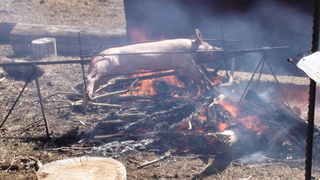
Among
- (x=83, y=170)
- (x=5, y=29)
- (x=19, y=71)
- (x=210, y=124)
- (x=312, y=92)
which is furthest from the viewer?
(x=5, y=29)

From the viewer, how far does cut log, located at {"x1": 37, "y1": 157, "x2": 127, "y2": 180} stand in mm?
3721

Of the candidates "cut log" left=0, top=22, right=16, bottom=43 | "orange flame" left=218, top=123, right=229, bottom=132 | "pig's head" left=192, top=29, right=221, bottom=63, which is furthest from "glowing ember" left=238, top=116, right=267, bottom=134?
"cut log" left=0, top=22, right=16, bottom=43

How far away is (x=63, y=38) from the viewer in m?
11.2

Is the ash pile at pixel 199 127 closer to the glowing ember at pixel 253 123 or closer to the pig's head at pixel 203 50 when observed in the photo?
the glowing ember at pixel 253 123

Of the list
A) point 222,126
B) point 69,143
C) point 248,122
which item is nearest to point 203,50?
point 248,122

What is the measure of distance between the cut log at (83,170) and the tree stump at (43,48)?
7.08 m

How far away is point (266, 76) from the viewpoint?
384 inches

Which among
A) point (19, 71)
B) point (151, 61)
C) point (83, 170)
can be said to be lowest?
point (83, 170)

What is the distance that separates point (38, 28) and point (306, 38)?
8.84 metres

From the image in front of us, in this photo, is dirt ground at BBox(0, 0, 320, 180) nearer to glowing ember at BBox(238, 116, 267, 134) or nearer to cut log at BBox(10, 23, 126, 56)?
glowing ember at BBox(238, 116, 267, 134)

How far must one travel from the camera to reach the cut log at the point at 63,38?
1113cm

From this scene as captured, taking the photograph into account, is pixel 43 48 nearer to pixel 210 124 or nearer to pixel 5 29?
pixel 5 29

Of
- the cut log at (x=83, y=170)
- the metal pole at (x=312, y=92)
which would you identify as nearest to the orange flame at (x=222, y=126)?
the cut log at (x=83, y=170)

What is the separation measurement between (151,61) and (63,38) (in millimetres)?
4992
